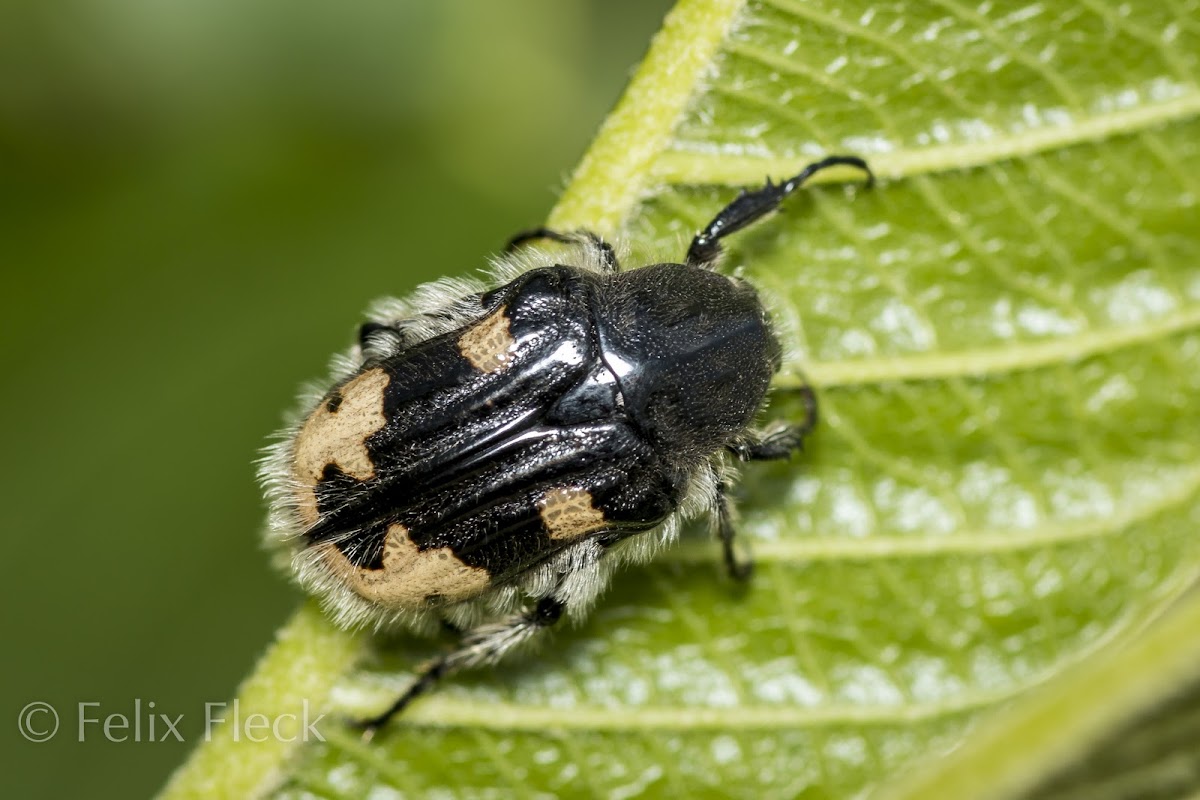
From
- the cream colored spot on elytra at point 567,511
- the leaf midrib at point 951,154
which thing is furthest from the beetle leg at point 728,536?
the leaf midrib at point 951,154

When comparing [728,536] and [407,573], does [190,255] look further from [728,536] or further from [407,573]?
[728,536]

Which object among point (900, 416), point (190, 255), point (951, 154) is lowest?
point (900, 416)

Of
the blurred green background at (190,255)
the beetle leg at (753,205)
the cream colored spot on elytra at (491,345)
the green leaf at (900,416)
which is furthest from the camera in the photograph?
the blurred green background at (190,255)

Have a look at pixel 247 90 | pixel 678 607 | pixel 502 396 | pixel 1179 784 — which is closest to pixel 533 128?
pixel 247 90

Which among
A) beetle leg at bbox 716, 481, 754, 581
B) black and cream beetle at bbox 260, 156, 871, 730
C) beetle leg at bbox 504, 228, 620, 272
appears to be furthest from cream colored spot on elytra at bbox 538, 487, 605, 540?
beetle leg at bbox 504, 228, 620, 272

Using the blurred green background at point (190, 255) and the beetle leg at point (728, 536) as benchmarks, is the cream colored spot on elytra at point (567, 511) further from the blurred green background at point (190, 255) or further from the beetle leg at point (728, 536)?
the blurred green background at point (190, 255)

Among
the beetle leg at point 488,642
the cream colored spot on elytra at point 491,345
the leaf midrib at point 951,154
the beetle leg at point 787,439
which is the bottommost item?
the beetle leg at point 488,642

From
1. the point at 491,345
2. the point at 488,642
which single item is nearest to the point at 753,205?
the point at 491,345
